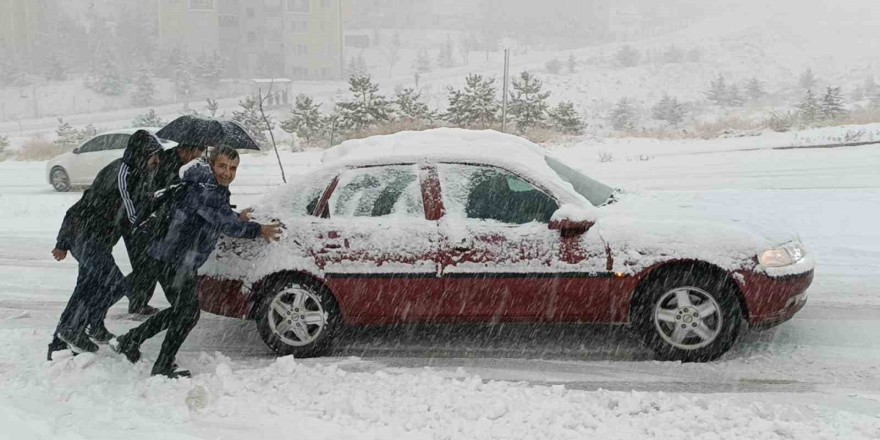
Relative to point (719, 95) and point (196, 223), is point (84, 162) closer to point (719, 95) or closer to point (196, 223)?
point (196, 223)

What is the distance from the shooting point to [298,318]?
223 inches

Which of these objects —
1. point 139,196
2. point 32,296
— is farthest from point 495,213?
point 32,296

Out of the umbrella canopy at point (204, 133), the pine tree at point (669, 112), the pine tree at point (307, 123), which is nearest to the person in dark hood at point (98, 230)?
the umbrella canopy at point (204, 133)

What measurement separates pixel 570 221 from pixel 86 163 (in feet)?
49.9

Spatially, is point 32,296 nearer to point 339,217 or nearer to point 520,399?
point 339,217

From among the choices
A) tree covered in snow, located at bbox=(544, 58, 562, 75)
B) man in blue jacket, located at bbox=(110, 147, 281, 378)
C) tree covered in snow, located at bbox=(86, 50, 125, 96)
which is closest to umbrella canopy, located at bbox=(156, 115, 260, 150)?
man in blue jacket, located at bbox=(110, 147, 281, 378)

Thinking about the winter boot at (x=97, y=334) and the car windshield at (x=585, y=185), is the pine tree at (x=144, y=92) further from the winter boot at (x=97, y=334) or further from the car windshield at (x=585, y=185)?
the car windshield at (x=585, y=185)

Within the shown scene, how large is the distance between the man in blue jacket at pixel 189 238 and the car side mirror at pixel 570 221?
6.68ft

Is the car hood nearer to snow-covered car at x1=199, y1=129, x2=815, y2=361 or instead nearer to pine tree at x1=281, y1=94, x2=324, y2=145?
snow-covered car at x1=199, y1=129, x2=815, y2=361

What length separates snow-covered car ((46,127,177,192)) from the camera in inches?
690

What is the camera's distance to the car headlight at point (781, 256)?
5262 millimetres

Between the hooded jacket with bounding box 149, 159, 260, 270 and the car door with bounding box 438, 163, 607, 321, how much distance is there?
153cm

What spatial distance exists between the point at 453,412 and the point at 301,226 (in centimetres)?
189

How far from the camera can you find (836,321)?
20.8ft
